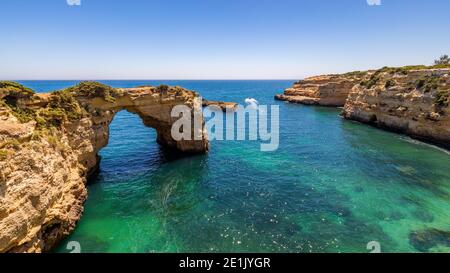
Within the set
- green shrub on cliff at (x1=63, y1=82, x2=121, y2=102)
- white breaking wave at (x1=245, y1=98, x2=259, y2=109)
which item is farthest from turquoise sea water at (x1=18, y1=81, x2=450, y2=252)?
white breaking wave at (x1=245, y1=98, x2=259, y2=109)

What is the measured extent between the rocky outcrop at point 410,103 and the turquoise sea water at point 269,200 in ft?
21.2

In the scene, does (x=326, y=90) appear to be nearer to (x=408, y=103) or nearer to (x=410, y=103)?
(x=408, y=103)

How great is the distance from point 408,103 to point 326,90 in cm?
4479

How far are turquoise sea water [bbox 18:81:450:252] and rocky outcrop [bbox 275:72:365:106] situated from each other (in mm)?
52053

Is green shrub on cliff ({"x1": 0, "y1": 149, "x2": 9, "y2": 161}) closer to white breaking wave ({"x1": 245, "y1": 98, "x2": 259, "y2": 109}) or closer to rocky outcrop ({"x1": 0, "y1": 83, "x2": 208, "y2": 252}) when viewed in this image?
rocky outcrop ({"x1": 0, "y1": 83, "x2": 208, "y2": 252})

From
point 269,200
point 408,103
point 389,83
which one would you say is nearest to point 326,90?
point 389,83

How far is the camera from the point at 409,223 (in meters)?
19.9

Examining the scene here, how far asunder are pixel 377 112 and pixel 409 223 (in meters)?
42.0

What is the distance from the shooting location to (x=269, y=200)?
23.0m

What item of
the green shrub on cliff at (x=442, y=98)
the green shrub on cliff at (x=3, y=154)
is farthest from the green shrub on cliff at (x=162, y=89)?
the green shrub on cliff at (x=442, y=98)

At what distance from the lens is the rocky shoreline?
137 feet

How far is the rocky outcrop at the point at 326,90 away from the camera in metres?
86.8

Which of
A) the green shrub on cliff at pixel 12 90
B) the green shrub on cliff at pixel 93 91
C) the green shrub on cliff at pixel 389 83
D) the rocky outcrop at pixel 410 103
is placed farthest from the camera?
the green shrub on cliff at pixel 389 83

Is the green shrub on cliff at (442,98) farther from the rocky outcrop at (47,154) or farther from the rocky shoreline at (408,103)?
the rocky outcrop at (47,154)
